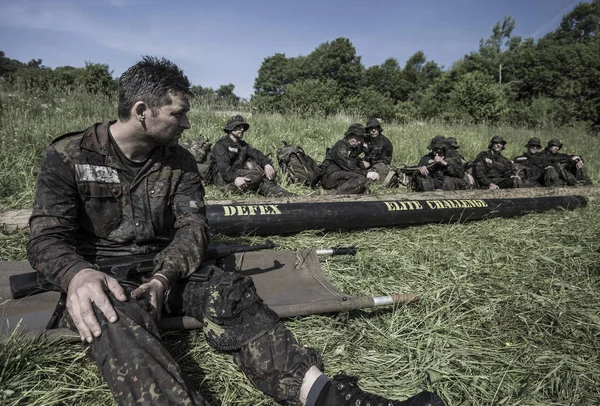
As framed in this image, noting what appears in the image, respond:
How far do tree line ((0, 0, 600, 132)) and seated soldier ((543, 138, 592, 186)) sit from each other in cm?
717

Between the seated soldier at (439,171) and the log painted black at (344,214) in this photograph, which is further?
the seated soldier at (439,171)

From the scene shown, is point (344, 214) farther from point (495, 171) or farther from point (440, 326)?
point (495, 171)

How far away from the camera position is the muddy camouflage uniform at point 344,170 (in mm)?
6707

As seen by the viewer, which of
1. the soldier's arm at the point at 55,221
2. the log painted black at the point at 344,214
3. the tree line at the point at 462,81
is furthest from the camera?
the tree line at the point at 462,81

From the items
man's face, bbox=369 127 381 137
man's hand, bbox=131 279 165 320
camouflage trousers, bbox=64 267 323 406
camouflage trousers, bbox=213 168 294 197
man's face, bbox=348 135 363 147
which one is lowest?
camouflage trousers, bbox=64 267 323 406

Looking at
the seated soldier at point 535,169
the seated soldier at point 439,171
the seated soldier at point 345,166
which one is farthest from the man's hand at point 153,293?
the seated soldier at point 535,169

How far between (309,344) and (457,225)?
344 cm

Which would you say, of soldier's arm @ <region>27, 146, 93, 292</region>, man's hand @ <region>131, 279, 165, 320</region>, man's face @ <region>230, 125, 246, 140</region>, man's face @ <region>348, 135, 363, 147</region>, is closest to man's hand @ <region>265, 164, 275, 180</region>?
man's face @ <region>230, 125, 246, 140</region>

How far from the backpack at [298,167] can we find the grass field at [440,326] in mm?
1993

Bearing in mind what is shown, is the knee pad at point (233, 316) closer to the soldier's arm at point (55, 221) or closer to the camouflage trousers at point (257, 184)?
the soldier's arm at point (55, 221)

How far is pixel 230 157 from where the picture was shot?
652cm

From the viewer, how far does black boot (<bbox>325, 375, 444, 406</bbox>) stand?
1.62 metres

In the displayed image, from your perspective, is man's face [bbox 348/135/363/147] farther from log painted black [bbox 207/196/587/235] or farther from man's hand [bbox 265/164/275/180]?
log painted black [bbox 207/196/587/235]

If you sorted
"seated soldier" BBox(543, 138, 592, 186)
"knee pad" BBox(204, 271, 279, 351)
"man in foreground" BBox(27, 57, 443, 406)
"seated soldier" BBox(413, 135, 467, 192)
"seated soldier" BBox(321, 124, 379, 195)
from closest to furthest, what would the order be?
"man in foreground" BBox(27, 57, 443, 406) < "knee pad" BBox(204, 271, 279, 351) < "seated soldier" BBox(321, 124, 379, 195) < "seated soldier" BBox(413, 135, 467, 192) < "seated soldier" BBox(543, 138, 592, 186)
